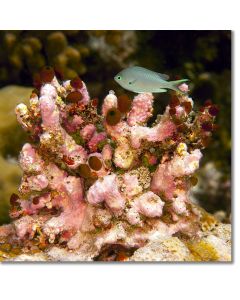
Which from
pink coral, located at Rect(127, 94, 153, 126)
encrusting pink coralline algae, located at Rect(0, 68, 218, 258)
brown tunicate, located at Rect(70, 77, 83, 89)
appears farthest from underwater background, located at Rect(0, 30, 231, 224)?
pink coral, located at Rect(127, 94, 153, 126)

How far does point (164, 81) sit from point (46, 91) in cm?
65

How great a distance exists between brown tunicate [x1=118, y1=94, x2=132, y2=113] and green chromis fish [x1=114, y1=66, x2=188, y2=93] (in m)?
0.09

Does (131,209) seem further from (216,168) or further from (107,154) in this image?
(216,168)

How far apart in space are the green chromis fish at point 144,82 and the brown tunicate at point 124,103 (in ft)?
A: 0.31

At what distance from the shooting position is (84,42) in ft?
12.0

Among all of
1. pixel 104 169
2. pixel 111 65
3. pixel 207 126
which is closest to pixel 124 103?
pixel 104 169

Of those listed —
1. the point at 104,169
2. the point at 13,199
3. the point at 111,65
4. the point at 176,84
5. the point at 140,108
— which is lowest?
the point at 13,199

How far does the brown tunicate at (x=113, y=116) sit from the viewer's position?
7.14ft

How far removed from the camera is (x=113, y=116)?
2.18 meters

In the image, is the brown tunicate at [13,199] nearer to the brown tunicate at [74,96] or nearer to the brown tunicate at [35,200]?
the brown tunicate at [35,200]

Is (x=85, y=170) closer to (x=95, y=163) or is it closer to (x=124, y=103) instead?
(x=95, y=163)

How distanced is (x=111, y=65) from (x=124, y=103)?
1.83 m

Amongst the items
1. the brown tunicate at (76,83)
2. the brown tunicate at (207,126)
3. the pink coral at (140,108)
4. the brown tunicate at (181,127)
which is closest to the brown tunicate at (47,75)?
the brown tunicate at (76,83)

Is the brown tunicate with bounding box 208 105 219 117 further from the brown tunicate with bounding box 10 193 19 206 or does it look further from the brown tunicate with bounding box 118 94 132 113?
the brown tunicate with bounding box 10 193 19 206
